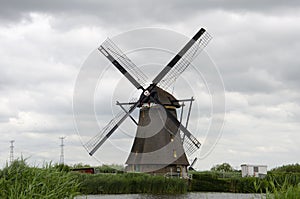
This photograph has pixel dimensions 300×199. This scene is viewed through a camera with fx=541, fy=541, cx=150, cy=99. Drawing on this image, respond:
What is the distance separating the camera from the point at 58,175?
909cm

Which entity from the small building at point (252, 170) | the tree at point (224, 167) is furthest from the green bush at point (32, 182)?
the tree at point (224, 167)

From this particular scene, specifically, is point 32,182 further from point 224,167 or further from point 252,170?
point 224,167

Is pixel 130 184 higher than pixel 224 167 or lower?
lower

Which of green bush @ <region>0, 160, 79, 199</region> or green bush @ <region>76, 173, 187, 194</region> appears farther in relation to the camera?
green bush @ <region>76, 173, 187, 194</region>

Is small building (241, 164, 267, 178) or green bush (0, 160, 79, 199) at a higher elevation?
small building (241, 164, 267, 178)

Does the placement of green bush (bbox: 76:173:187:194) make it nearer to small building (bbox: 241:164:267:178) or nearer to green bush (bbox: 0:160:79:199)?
small building (bbox: 241:164:267:178)

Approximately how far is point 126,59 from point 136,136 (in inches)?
155

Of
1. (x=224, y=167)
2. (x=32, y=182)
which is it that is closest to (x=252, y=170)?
(x=224, y=167)

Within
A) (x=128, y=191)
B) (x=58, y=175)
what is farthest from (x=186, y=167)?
(x=58, y=175)

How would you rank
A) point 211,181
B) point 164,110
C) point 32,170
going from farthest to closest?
point 211,181 → point 164,110 → point 32,170

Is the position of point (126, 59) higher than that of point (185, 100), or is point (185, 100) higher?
point (126, 59)

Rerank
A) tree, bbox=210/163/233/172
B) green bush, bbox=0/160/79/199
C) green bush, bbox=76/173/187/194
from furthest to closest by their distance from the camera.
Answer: tree, bbox=210/163/233/172 → green bush, bbox=76/173/187/194 → green bush, bbox=0/160/79/199

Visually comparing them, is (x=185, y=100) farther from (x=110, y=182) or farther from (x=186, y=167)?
(x=110, y=182)

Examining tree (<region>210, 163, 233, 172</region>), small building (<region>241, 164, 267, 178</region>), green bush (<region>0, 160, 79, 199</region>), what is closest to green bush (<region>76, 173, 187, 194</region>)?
small building (<region>241, 164, 267, 178</region>)
